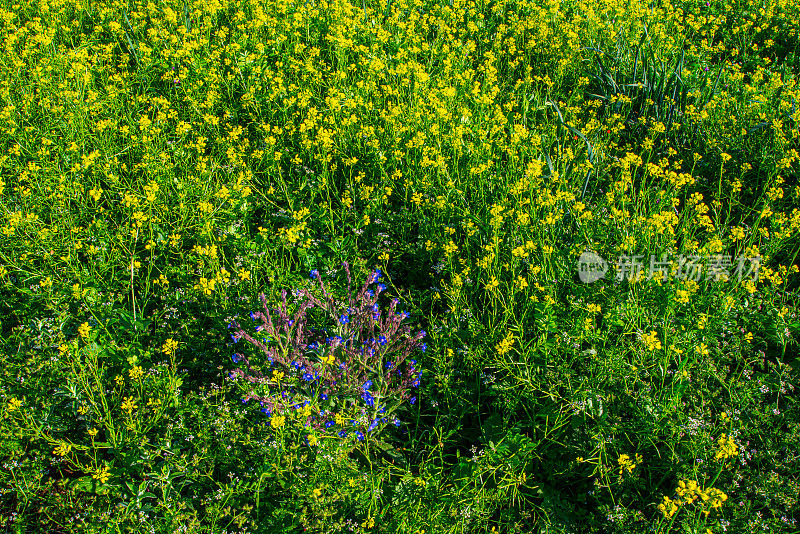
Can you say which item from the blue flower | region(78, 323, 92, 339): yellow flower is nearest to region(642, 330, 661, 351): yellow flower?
the blue flower

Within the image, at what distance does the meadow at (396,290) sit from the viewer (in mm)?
2355

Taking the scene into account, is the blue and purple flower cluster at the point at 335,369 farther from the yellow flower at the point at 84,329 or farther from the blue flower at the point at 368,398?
the yellow flower at the point at 84,329

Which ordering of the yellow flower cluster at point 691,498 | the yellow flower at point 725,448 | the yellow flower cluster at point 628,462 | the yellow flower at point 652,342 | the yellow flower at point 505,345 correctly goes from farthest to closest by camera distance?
the yellow flower at point 505,345 → the yellow flower at point 652,342 → the yellow flower cluster at point 628,462 → the yellow flower at point 725,448 → the yellow flower cluster at point 691,498

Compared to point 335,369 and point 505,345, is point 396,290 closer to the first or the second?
point 335,369

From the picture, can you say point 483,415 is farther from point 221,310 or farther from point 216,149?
point 216,149

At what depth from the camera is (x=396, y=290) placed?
310 cm

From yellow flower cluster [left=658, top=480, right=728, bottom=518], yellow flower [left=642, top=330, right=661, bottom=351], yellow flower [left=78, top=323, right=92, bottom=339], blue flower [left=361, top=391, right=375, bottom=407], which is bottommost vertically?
blue flower [left=361, top=391, right=375, bottom=407]

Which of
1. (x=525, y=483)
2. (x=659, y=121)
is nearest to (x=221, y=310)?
(x=525, y=483)

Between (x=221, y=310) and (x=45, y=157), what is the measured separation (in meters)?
2.13

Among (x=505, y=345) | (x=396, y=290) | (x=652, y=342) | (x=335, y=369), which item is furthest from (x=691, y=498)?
(x=396, y=290)

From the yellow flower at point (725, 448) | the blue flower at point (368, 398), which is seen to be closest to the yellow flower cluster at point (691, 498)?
the yellow flower at point (725, 448)

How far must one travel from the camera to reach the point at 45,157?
3.86m

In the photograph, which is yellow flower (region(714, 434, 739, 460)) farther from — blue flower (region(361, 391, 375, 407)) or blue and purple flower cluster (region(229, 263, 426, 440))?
blue flower (region(361, 391, 375, 407))

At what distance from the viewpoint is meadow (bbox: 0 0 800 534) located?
236 cm
